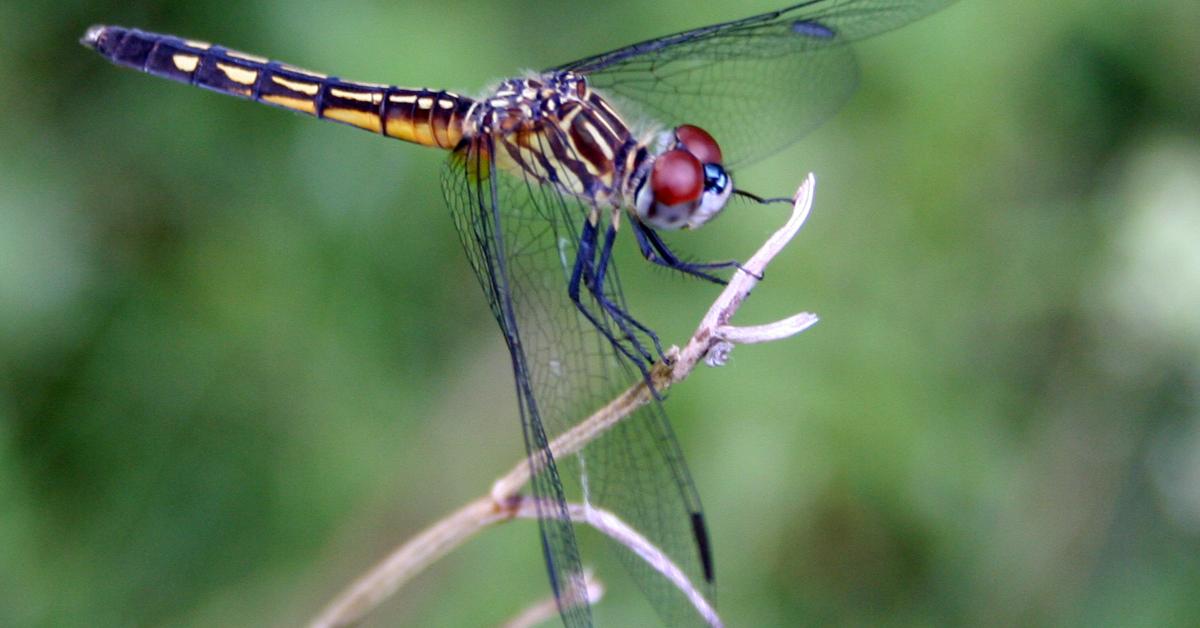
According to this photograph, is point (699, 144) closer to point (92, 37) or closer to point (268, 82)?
point (268, 82)

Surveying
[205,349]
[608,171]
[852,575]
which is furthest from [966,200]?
[205,349]

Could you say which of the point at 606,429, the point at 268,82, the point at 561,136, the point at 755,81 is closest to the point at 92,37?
the point at 268,82

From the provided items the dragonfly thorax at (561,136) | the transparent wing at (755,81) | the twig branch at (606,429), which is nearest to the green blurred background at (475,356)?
the transparent wing at (755,81)

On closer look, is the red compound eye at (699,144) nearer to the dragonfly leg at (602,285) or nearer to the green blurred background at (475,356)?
the dragonfly leg at (602,285)

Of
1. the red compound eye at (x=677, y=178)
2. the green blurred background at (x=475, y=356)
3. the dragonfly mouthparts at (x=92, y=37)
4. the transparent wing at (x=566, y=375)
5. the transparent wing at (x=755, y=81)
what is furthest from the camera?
the green blurred background at (x=475, y=356)

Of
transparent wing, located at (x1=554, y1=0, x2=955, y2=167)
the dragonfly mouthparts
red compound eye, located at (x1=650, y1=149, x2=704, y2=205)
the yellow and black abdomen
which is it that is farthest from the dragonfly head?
the dragonfly mouthparts

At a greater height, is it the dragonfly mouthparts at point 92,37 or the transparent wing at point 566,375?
the dragonfly mouthparts at point 92,37

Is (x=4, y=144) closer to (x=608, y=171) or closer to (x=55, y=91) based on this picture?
(x=55, y=91)

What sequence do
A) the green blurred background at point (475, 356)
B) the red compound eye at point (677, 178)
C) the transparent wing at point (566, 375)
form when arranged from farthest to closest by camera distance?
the green blurred background at point (475, 356) → the red compound eye at point (677, 178) → the transparent wing at point (566, 375)
